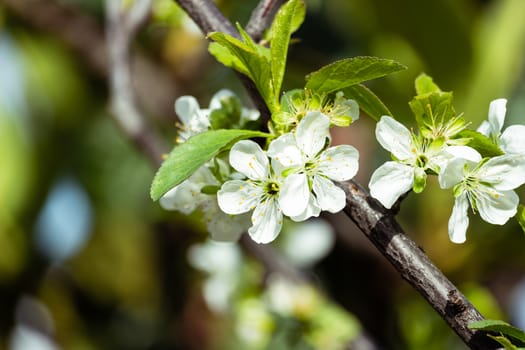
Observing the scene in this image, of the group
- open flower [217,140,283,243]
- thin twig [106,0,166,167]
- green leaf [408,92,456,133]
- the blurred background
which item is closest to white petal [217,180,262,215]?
open flower [217,140,283,243]

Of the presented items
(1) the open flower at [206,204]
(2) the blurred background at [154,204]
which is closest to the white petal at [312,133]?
(1) the open flower at [206,204]

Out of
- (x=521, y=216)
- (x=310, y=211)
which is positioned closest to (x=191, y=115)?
(x=310, y=211)

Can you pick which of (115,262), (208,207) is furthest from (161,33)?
(208,207)

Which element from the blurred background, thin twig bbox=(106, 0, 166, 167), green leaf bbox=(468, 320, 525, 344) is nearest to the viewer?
green leaf bbox=(468, 320, 525, 344)

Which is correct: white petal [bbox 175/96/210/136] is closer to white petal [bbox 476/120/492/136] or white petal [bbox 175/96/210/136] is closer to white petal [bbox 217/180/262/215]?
white petal [bbox 217/180/262/215]

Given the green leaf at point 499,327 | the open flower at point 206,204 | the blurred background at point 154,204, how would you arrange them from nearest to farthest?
the green leaf at point 499,327
the open flower at point 206,204
the blurred background at point 154,204

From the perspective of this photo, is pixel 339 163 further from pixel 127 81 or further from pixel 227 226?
pixel 127 81

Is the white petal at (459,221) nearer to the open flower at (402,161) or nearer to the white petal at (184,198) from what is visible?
the open flower at (402,161)

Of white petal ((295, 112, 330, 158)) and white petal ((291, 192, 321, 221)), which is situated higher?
white petal ((295, 112, 330, 158))
